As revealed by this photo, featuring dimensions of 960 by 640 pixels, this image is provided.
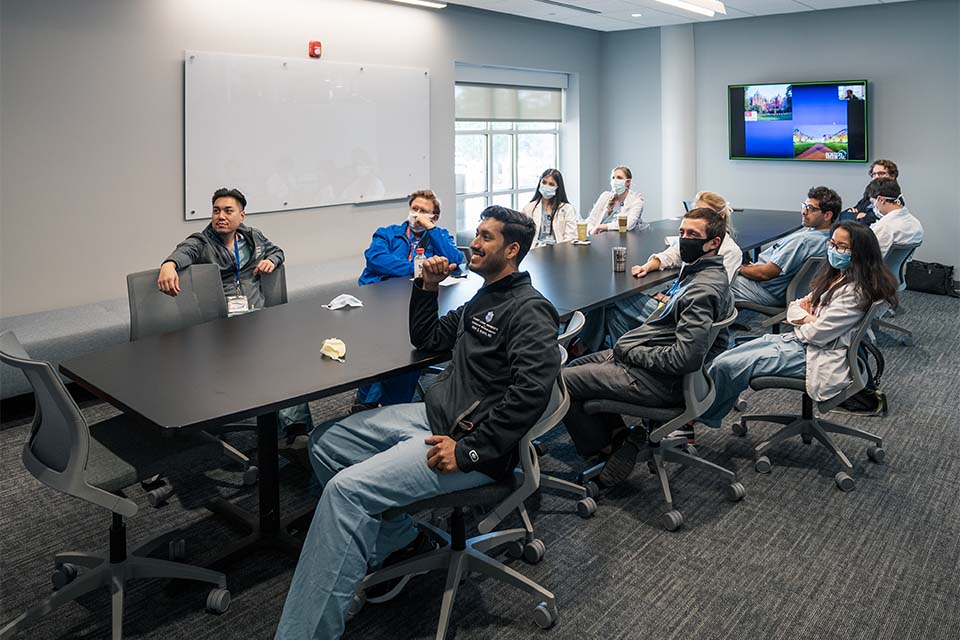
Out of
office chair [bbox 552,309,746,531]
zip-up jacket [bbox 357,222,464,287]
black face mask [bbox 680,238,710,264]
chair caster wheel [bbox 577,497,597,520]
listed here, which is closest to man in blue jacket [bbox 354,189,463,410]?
zip-up jacket [bbox 357,222,464,287]

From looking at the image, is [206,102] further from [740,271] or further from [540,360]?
[540,360]

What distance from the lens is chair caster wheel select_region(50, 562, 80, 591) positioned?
279cm

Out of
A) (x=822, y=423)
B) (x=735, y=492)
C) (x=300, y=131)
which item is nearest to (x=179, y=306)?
(x=735, y=492)

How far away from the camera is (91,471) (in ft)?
8.16

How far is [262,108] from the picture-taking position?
6.26m

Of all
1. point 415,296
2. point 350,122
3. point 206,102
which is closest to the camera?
point 415,296

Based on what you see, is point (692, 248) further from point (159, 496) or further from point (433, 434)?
point (159, 496)

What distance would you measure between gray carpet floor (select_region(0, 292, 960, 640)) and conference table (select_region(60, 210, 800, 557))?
0.28 metres

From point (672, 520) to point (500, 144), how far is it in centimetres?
648

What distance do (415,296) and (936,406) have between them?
10.8ft

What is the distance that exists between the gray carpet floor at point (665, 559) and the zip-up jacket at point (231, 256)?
0.95 metres

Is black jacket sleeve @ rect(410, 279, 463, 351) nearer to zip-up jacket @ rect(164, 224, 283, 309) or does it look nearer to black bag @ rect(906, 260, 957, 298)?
zip-up jacket @ rect(164, 224, 283, 309)

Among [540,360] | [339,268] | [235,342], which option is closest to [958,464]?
[540,360]

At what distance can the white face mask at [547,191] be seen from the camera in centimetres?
629
